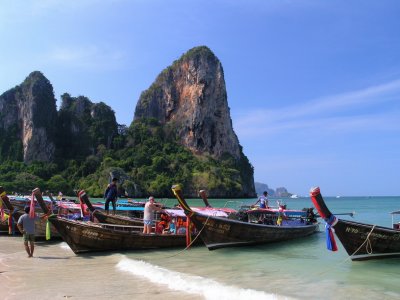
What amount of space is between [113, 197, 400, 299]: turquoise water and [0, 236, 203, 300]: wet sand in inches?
17.7

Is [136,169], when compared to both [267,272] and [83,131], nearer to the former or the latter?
[83,131]

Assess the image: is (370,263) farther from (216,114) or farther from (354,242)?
(216,114)

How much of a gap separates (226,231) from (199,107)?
95259mm

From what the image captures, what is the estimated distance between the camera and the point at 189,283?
9414 millimetres

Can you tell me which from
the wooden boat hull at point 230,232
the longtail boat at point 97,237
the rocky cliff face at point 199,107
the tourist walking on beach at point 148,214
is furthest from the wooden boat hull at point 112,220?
the rocky cliff face at point 199,107

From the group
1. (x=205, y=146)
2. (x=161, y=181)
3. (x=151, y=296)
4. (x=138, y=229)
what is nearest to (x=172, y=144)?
(x=205, y=146)

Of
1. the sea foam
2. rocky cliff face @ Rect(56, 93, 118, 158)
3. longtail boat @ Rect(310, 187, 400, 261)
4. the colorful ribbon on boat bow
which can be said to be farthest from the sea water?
rocky cliff face @ Rect(56, 93, 118, 158)

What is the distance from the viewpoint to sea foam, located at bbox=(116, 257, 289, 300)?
27.9 ft

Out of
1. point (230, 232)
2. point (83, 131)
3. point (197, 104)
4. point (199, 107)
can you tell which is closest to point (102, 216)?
point (230, 232)

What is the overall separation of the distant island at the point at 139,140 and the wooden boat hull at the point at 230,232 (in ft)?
202

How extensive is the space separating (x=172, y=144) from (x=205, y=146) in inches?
344

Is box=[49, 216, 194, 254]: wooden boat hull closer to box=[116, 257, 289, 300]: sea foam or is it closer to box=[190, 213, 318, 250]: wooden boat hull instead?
box=[190, 213, 318, 250]: wooden boat hull

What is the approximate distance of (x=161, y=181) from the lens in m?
86.9

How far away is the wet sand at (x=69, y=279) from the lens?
8.51 m
